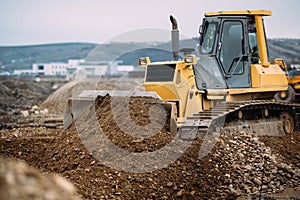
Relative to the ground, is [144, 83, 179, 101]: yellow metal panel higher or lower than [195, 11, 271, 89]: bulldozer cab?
lower

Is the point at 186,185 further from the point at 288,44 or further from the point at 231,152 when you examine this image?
the point at 288,44

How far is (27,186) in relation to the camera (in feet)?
10.0

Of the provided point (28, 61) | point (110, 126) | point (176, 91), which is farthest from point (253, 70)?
point (28, 61)

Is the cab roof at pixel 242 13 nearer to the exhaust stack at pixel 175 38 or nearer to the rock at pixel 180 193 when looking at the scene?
the exhaust stack at pixel 175 38

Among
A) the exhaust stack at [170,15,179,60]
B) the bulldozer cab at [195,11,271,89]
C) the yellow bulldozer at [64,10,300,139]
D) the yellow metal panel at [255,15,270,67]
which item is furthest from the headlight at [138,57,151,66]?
the yellow metal panel at [255,15,270,67]

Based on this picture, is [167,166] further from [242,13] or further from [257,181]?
[242,13]

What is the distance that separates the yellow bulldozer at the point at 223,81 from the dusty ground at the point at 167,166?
0.52m

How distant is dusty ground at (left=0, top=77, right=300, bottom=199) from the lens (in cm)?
720

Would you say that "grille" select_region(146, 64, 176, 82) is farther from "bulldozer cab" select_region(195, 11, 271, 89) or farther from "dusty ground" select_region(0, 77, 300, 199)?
"dusty ground" select_region(0, 77, 300, 199)

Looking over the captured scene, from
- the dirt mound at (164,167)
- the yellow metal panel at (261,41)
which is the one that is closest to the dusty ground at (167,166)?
the dirt mound at (164,167)

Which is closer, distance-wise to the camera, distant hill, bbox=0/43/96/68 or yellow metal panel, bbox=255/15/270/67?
yellow metal panel, bbox=255/15/270/67

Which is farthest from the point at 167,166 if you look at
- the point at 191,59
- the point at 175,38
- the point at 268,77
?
the point at 268,77

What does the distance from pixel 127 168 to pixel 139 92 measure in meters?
2.60

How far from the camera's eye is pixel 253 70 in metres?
11.0
